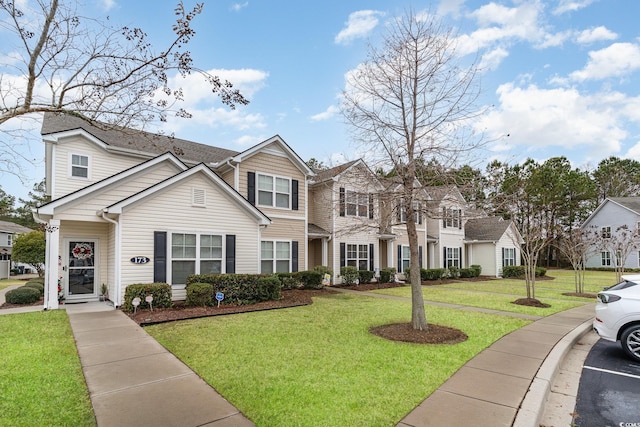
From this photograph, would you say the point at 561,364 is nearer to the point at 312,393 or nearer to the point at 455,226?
the point at 312,393

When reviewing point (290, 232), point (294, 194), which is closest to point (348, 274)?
point (290, 232)

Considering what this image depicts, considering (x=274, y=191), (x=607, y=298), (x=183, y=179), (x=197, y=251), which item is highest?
(x=274, y=191)

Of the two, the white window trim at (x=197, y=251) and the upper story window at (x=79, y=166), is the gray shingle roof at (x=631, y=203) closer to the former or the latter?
the white window trim at (x=197, y=251)

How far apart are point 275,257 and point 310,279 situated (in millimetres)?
2099

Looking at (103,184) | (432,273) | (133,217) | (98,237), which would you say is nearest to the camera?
(133,217)

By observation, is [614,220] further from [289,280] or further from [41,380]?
[41,380]

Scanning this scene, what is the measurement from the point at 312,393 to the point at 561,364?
5.18 metres

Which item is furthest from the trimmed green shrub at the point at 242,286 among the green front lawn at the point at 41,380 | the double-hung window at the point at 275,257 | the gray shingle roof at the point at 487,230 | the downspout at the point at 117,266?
the gray shingle roof at the point at 487,230

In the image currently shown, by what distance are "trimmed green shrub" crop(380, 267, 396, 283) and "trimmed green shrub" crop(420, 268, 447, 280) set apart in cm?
246

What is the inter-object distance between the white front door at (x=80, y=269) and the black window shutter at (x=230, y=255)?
494 centimetres

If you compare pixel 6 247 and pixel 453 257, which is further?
pixel 6 247

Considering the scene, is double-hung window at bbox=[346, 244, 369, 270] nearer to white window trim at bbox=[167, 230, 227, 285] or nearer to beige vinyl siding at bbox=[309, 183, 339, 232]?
beige vinyl siding at bbox=[309, 183, 339, 232]

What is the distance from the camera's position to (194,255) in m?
12.4

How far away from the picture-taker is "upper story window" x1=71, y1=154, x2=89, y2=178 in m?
13.0
